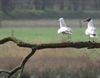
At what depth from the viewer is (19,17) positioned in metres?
63.5

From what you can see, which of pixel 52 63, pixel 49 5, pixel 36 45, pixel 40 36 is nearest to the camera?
pixel 36 45

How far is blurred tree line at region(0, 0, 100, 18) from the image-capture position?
6894cm

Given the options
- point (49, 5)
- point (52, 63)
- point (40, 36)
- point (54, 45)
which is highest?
point (54, 45)

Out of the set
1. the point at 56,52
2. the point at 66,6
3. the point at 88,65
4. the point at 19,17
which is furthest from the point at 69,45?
the point at 66,6

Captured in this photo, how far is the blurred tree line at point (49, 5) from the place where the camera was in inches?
2714

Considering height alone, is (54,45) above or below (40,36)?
above

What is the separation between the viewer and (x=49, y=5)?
7394 centimetres

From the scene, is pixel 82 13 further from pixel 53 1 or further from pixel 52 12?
pixel 53 1

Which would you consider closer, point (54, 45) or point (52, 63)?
point (54, 45)

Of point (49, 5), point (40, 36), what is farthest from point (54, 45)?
point (49, 5)

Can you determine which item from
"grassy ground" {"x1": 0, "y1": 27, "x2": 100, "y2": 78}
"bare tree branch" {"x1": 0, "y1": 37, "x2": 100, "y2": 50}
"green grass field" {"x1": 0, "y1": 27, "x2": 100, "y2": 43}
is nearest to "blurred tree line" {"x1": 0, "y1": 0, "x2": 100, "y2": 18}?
"green grass field" {"x1": 0, "y1": 27, "x2": 100, "y2": 43}

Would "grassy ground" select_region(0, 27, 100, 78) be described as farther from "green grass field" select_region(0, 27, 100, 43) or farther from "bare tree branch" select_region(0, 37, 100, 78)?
"bare tree branch" select_region(0, 37, 100, 78)

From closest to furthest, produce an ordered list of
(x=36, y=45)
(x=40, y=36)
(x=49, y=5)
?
(x=36, y=45) → (x=40, y=36) → (x=49, y=5)

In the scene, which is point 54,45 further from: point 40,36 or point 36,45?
point 40,36
